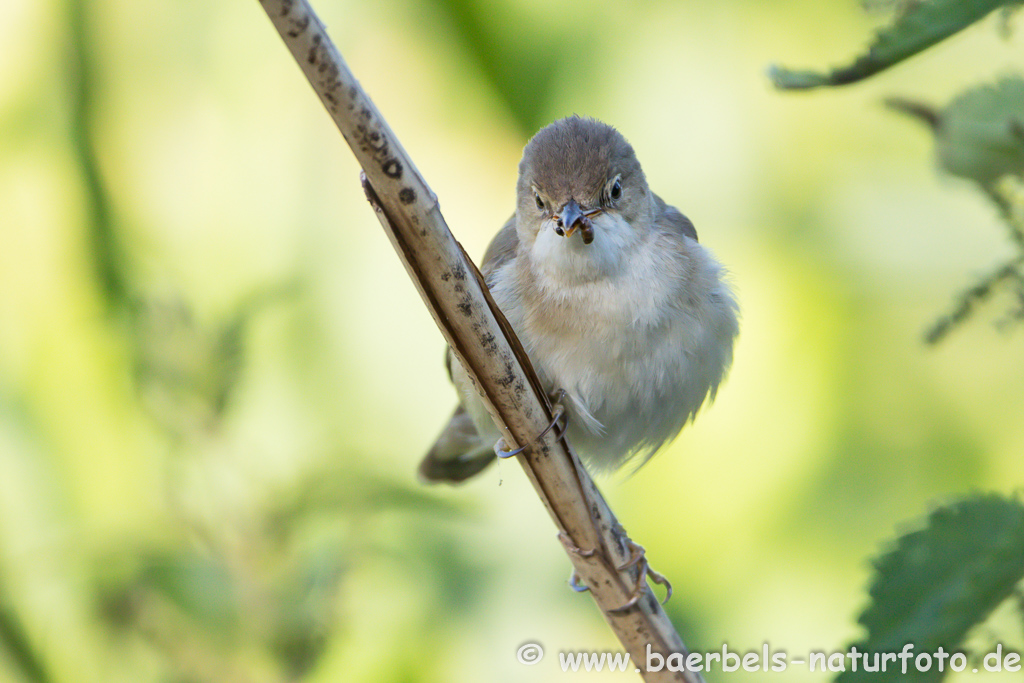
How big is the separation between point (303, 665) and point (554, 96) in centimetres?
148

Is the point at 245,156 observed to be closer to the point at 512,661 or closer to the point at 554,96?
the point at 554,96

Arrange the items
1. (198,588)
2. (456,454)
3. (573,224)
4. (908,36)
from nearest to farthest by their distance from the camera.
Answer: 1. (908,36)
2. (198,588)
3. (573,224)
4. (456,454)

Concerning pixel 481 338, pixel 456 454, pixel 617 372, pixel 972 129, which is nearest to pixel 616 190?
pixel 617 372

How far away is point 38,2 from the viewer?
1807mm

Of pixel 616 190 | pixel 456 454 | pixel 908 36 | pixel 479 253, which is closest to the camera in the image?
pixel 908 36

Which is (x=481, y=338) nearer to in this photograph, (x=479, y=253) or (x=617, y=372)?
(x=617, y=372)

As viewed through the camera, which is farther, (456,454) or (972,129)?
(456,454)

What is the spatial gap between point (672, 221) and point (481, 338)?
0.79 metres

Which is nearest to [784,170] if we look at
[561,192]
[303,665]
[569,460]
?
[561,192]

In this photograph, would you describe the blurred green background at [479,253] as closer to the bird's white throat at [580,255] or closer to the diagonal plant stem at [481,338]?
the bird's white throat at [580,255]

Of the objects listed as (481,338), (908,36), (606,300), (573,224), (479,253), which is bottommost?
(479,253)

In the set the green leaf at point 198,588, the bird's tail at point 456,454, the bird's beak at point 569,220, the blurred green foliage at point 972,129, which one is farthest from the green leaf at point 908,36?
the bird's tail at point 456,454

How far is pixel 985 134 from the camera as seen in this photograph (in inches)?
16.7

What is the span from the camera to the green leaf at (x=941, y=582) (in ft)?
1.30
